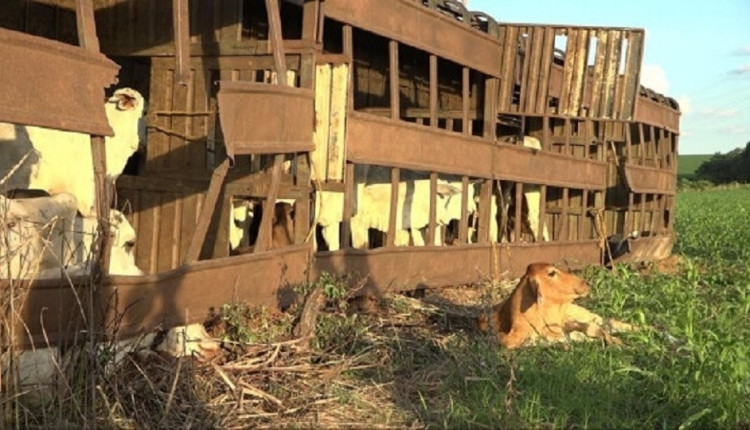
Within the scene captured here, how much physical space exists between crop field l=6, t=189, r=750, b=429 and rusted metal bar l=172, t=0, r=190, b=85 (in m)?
1.77

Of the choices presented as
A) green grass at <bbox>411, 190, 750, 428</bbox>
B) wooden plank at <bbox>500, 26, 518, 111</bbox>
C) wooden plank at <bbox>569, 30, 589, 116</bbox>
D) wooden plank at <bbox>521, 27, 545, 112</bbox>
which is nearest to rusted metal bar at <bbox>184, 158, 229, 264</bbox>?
green grass at <bbox>411, 190, 750, 428</bbox>

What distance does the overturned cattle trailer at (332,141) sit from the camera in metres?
7.74

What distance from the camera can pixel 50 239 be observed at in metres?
6.44

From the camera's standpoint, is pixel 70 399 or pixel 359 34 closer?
pixel 70 399

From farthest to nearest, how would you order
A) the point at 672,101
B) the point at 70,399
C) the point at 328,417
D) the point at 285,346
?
A: the point at 672,101
the point at 285,346
the point at 328,417
the point at 70,399

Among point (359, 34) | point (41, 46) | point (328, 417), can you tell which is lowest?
point (328, 417)

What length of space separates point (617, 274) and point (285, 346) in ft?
25.0

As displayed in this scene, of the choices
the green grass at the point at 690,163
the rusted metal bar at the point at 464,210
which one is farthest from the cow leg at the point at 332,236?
the green grass at the point at 690,163

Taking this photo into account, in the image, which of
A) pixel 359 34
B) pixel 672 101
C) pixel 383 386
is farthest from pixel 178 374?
pixel 672 101

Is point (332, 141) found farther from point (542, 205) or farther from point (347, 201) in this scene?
point (542, 205)

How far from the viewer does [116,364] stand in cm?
637

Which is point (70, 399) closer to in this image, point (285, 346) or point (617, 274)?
point (285, 346)

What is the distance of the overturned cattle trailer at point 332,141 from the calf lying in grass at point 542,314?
6.13 feet

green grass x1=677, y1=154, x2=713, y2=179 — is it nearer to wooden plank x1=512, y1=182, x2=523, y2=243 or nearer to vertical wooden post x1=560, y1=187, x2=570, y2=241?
vertical wooden post x1=560, y1=187, x2=570, y2=241
